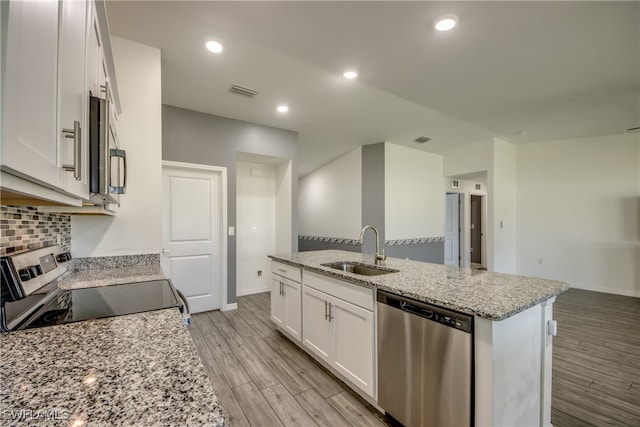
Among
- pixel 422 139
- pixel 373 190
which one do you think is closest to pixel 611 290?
pixel 422 139

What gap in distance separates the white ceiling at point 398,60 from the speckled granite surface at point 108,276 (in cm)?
193

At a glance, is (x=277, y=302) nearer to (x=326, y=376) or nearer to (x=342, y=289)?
(x=326, y=376)

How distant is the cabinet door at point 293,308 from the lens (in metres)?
2.67

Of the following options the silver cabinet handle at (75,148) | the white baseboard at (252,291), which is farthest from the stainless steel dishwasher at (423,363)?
the white baseboard at (252,291)

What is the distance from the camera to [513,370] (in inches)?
53.9

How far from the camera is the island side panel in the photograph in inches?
49.8

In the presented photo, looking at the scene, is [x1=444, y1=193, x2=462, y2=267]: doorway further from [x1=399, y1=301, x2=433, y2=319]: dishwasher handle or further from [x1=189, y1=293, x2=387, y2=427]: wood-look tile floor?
[x1=399, y1=301, x2=433, y2=319]: dishwasher handle

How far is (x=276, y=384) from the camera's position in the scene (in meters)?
2.21

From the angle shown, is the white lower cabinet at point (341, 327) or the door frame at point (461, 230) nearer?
the white lower cabinet at point (341, 327)

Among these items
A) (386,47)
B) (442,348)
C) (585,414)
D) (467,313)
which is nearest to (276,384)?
(442,348)

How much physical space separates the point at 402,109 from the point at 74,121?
12.9 feet

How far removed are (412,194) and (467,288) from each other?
433 centimetres

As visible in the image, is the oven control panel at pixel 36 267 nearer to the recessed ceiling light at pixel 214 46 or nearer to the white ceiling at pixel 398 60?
the white ceiling at pixel 398 60

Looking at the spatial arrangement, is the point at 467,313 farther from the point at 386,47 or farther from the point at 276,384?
the point at 386,47
